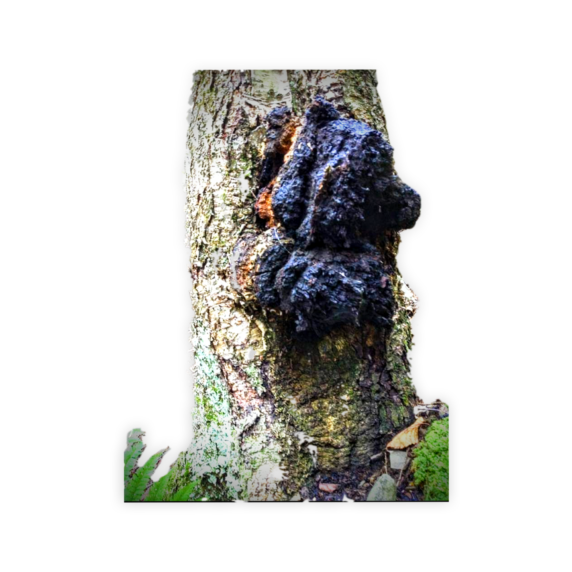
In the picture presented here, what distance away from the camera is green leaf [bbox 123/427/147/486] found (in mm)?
2492

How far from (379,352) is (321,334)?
35 cm

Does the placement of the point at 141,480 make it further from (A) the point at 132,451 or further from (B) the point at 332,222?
(B) the point at 332,222

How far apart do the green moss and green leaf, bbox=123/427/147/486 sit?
146 cm

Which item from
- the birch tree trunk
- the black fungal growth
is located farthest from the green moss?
the black fungal growth

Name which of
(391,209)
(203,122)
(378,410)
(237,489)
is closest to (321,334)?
(378,410)

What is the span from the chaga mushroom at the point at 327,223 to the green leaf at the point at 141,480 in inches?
42.9

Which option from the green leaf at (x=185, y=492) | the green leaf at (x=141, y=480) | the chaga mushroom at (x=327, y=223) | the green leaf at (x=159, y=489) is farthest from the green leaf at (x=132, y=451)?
the chaga mushroom at (x=327, y=223)

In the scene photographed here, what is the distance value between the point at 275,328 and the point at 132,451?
107 cm

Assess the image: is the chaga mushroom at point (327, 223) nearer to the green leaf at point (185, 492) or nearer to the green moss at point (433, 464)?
the green moss at point (433, 464)

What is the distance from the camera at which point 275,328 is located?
2354mm

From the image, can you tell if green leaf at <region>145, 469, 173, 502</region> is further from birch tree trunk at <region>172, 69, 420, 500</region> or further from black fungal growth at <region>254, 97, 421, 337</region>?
black fungal growth at <region>254, 97, 421, 337</region>

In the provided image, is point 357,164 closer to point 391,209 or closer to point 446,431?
point 391,209

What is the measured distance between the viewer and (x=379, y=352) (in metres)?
2.41

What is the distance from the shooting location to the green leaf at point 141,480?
2.42 metres
